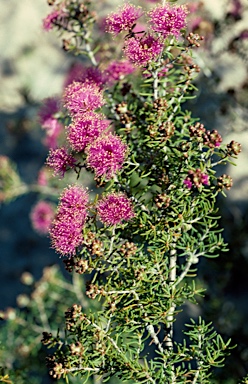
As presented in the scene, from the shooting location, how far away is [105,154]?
43.4 inches

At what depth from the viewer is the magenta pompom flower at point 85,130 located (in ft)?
3.62

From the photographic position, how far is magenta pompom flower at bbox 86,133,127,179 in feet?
3.60

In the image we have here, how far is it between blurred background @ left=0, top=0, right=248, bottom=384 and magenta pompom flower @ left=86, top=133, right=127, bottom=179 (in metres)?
0.98

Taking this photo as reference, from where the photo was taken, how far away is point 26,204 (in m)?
4.58

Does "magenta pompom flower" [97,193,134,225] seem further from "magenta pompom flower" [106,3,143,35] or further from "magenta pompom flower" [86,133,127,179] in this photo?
"magenta pompom flower" [106,3,143,35]

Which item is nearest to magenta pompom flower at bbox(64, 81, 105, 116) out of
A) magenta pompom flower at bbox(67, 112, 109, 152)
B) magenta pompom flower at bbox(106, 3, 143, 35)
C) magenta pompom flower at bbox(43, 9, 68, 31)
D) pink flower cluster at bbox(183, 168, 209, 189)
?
magenta pompom flower at bbox(67, 112, 109, 152)

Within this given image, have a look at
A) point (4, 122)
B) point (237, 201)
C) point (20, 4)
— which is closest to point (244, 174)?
point (237, 201)

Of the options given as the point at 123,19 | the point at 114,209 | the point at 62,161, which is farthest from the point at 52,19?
the point at 114,209

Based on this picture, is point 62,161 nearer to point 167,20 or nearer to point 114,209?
point 114,209

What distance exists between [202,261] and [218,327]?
4.09 feet

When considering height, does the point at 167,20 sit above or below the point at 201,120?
below

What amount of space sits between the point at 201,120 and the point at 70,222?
2.67 m

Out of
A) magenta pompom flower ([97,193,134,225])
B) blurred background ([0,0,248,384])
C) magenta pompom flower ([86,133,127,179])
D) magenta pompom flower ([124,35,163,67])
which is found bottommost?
magenta pompom flower ([97,193,134,225])

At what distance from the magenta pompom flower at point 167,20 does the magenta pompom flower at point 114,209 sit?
0.37m
